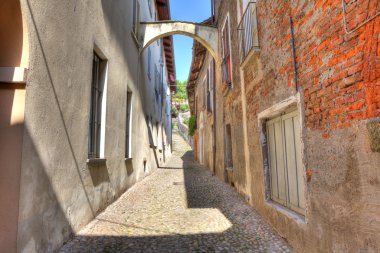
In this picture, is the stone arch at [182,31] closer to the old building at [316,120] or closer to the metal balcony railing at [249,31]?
the metal balcony railing at [249,31]

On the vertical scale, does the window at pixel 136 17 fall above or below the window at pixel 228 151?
above

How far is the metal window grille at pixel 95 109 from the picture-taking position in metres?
4.84

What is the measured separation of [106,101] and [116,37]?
1742mm

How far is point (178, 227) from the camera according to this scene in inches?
162

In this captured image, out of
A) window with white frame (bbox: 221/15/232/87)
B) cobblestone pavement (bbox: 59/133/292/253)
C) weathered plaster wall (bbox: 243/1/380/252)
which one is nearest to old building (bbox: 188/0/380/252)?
weathered plaster wall (bbox: 243/1/380/252)

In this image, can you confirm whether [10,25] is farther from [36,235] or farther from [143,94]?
[143,94]

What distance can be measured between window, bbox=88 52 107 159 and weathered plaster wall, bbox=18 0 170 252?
0.59 ft

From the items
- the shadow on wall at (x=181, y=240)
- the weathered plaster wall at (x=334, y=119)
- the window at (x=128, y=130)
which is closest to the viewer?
the weathered plaster wall at (x=334, y=119)

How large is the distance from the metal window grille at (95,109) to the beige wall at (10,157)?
216 cm

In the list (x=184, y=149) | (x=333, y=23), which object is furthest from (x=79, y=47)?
(x=184, y=149)

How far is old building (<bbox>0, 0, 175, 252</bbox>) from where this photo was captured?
254cm

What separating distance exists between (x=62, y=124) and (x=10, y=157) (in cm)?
95

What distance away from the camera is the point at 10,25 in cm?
263

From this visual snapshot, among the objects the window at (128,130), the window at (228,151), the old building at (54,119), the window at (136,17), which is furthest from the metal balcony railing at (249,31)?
the window at (136,17)
